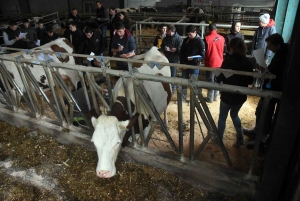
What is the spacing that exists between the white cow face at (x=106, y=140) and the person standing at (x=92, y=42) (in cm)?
400

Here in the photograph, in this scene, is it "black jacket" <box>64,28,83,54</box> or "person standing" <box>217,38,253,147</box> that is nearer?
"person standing" <box>217,38,253,147</box>

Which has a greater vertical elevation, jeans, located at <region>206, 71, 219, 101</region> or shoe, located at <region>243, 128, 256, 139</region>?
jeans, located at <region>206, 71, 219, 101</region>

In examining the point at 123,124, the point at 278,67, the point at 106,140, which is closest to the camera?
the point at 106,140

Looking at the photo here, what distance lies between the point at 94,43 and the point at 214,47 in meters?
3.10

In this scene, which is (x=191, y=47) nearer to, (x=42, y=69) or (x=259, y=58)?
(x=259, y=58)

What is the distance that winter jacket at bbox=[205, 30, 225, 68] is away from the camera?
16.0ft

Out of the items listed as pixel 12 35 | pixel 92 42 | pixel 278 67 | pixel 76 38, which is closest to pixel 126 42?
pixel 92 42

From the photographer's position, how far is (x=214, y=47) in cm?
489

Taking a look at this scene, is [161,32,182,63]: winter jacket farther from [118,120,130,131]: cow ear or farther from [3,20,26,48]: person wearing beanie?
[3,20,26,48]: person wearing beanie

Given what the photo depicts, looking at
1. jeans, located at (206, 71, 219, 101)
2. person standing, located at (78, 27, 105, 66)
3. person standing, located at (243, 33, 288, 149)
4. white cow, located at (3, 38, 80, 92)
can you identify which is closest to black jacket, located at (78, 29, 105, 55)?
person standing, located at (78, 27, 105, 66)

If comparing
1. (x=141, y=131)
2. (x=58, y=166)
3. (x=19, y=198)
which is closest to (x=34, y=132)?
(x=58, y=166)

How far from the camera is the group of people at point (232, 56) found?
305cm

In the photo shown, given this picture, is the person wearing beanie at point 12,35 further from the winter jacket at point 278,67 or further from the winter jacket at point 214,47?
the winter jacket at point 278,67

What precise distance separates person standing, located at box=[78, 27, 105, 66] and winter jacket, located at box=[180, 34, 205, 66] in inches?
94.6
